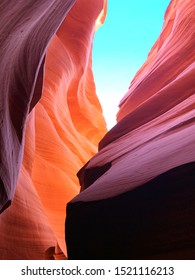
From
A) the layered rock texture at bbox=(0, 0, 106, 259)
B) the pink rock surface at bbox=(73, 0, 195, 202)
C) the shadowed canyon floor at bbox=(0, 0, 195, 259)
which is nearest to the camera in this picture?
the shadowed canyon floor at bbox=(0, 0, 195, 259)

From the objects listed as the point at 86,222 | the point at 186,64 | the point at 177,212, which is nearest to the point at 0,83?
the point at 86,222

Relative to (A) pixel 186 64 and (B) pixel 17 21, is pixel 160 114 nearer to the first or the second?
(A) pixel 186 64

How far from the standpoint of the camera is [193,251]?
223 cm

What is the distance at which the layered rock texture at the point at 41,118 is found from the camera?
2.94 meters

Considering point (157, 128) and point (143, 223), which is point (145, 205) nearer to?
point (143, 223)

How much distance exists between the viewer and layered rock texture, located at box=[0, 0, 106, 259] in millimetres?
2936

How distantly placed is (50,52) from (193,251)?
711cm

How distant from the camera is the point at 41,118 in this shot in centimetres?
764

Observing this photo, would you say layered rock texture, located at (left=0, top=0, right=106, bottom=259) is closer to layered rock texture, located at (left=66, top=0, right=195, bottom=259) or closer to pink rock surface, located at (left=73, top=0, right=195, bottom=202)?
layered rock texture, located at (left=66, top=0, right=195, bottom=259)

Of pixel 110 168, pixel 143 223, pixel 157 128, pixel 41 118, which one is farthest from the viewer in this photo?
pixel 41 118

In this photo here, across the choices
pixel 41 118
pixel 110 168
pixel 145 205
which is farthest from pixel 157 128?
pixel 41 118

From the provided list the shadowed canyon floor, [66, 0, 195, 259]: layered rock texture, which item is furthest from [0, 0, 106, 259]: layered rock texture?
[66, 0, 195, 259]: layered rock texture

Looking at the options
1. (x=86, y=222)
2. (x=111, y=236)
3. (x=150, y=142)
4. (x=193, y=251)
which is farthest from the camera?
(x=150, y=142)

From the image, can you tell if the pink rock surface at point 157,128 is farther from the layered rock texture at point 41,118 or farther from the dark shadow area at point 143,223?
the layered rock texture at point 41,118
